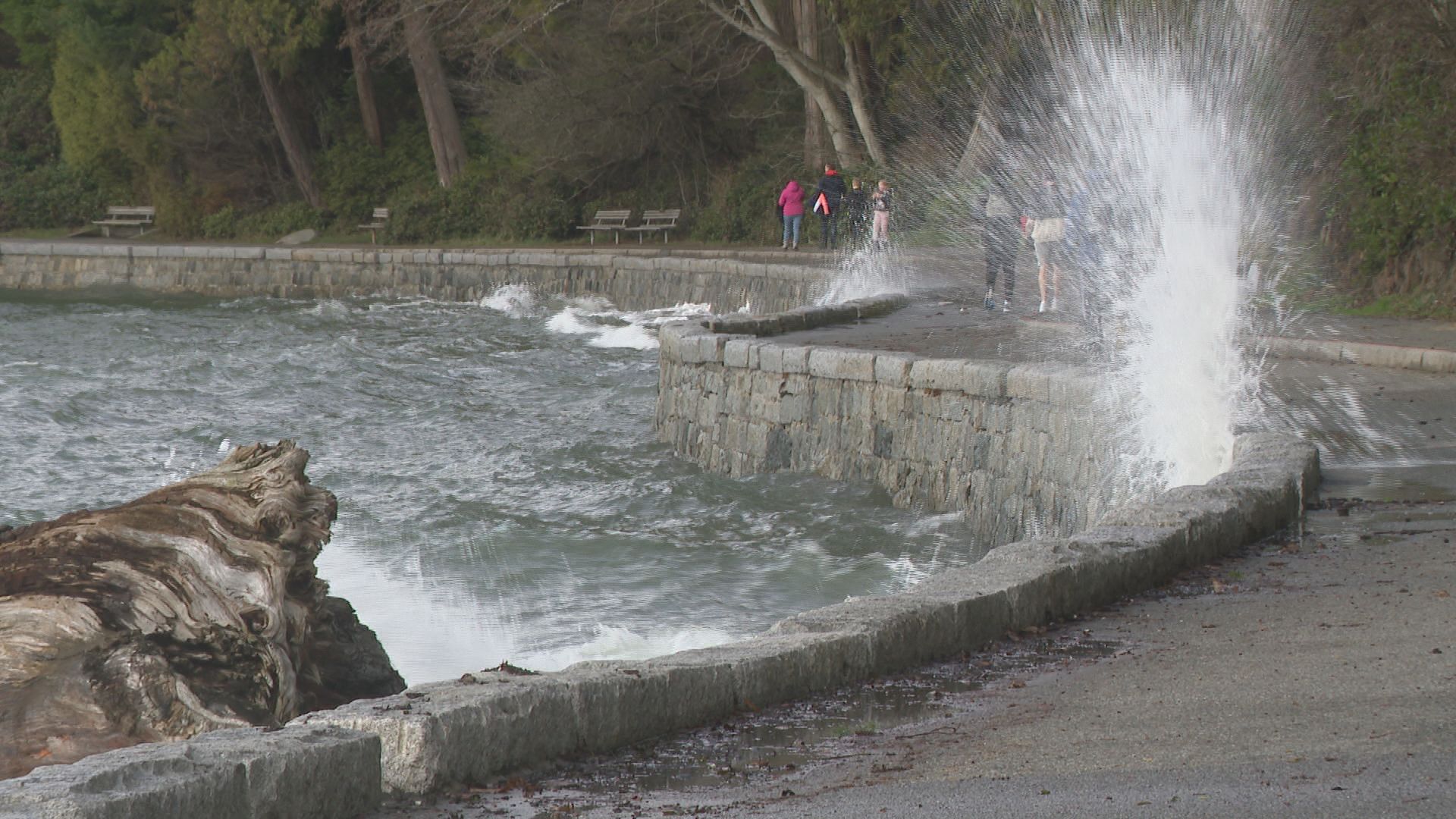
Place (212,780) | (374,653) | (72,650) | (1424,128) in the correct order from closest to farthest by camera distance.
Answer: (212,780), (72,650), (374,653), (1424,128)

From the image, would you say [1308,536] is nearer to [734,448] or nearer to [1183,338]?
[1183,338]

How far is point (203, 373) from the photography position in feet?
78.2

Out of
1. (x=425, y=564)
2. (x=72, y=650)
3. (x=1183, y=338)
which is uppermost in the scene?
(x=1183, y=338)

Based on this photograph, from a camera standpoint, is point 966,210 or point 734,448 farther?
point 966,210

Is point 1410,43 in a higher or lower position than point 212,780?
higher

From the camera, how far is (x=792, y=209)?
30.7m

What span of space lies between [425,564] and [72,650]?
22.4 feet

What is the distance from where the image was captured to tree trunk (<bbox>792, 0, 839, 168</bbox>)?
3109 centimetres

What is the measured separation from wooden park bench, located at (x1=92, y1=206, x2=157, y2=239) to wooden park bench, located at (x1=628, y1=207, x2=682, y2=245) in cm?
1459

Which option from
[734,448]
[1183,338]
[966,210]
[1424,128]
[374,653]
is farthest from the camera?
[966,210]

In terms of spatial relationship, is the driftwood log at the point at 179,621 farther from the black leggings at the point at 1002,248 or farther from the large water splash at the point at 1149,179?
the black leggings at the point at 1002,248

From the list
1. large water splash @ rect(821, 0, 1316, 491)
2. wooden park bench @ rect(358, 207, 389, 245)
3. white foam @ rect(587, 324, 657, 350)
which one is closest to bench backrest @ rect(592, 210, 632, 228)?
wooden park bench @ rect(358, 207, 389, 245)

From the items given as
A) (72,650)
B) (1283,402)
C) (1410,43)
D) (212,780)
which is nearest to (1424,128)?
(1410,43)

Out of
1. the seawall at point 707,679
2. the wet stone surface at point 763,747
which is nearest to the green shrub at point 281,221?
the seawall at point 707,679
